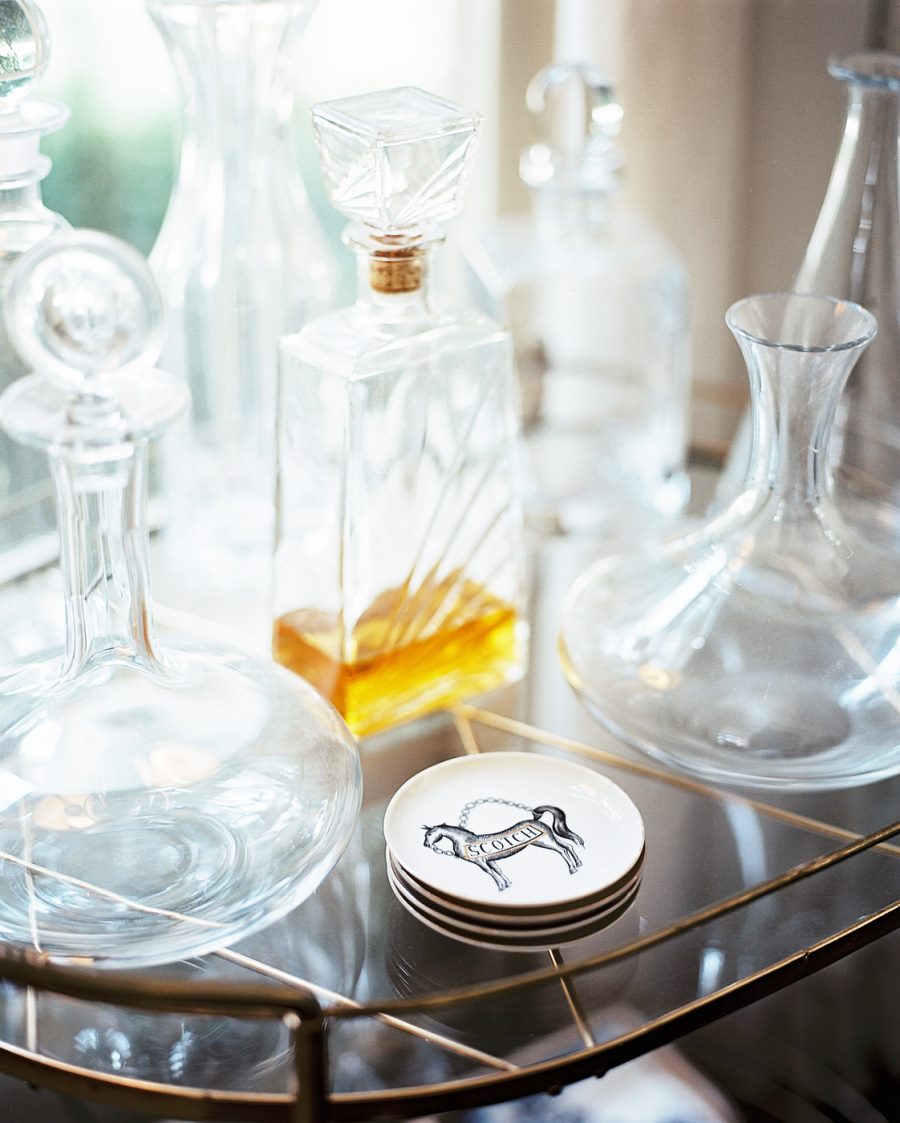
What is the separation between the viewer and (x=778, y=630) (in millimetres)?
620

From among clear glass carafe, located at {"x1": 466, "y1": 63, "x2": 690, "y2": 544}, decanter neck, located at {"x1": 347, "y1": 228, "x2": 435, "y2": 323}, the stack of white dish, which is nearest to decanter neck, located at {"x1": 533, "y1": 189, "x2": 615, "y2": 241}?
clear glass carafe, located at {"x1": 466, "y1": 63, "x2": 690, "y2": 544}

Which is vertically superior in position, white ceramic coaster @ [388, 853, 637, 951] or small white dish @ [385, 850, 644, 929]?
small white dish @ [385, 850, 644, 929]

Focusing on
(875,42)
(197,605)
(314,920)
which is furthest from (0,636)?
(875,42)

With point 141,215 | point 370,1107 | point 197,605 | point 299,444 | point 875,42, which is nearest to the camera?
point 370,1107

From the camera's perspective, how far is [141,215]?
97cm

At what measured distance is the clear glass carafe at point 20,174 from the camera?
573mm

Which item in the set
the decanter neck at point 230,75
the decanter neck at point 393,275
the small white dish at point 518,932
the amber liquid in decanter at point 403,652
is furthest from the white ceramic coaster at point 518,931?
the decanter neck at point 230,75

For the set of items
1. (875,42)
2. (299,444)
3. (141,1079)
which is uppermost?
(875,42)

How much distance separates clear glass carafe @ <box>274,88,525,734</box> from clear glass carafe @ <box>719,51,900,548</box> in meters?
0.14

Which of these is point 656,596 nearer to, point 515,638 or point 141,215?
point 515,638

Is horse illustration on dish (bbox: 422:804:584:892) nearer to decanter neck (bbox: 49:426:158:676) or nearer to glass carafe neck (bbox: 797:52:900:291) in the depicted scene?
decanter neck (bbox: 49:426:158:676)

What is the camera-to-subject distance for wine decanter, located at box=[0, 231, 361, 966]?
1.66ft

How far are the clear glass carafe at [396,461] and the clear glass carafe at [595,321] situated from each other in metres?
0.13

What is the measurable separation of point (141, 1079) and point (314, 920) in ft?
0.26
